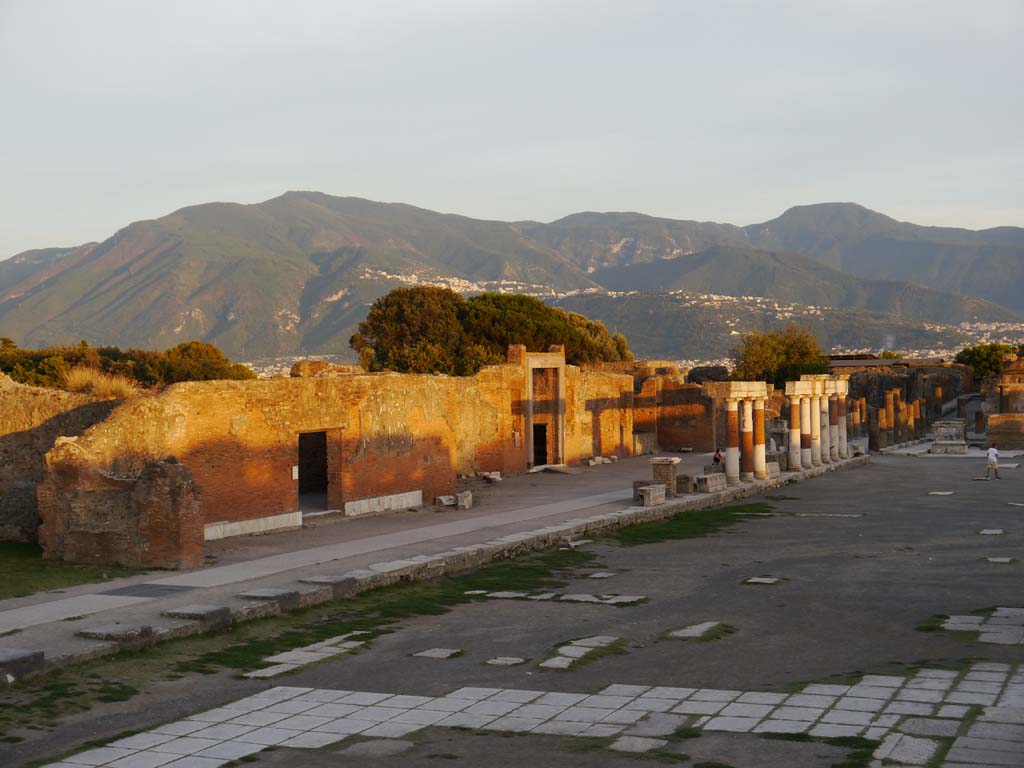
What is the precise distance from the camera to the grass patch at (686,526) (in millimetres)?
25484

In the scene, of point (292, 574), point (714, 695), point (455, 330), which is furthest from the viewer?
point (455, 330)

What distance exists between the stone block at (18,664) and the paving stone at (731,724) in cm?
717

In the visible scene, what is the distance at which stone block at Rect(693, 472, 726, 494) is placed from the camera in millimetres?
34562

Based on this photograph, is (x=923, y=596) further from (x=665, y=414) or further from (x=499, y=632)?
(x=665, y=414)

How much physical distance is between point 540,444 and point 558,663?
3160 cm

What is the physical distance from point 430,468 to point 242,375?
119 feet

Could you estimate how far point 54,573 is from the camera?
19125mm

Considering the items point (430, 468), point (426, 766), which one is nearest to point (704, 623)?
point (426, 766)

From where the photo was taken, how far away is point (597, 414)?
47.9 m

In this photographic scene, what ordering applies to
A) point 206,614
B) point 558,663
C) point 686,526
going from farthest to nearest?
point 686,526, point 206,614, point 558,663

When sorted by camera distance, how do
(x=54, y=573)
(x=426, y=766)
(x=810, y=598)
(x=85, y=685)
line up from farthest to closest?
(x=54, y=573) < (x=810, y=598) < (x=85, y=685) < (x=426, y=766)

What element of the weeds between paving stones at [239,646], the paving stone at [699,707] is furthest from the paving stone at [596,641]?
the paving stone at [699,707]

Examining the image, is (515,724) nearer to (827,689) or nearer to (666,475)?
(827,689)

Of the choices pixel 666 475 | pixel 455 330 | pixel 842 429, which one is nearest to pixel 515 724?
pixel 666 475
